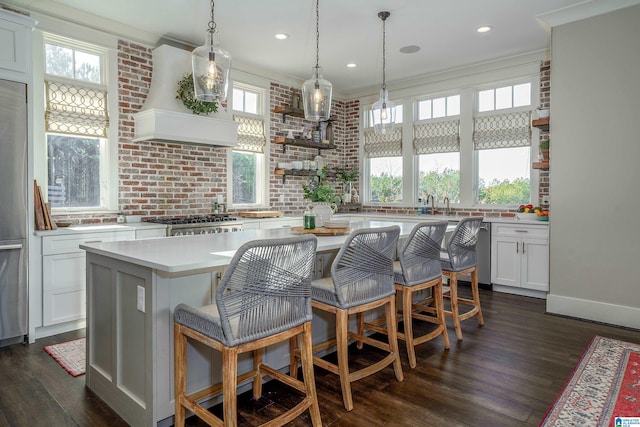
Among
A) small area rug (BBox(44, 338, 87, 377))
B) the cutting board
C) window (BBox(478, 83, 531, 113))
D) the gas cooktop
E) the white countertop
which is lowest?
small area rug (BBox(44, 338, 87, 377))

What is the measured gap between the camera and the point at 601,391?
248 centimetres

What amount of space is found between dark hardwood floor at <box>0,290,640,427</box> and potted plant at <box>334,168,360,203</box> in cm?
379

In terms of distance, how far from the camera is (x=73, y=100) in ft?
13.3

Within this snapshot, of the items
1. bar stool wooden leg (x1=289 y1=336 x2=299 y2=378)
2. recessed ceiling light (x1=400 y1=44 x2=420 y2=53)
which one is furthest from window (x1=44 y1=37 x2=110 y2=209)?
recessed ceiling light (x1=400 y1=44 x2=420 y2=53)

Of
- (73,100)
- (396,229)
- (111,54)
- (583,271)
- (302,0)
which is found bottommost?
(583,271)

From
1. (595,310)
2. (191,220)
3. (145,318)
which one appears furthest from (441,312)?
(191,220)

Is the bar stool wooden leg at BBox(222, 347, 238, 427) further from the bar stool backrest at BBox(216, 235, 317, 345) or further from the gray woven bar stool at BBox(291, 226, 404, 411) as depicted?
the gray woven bar stool at BBox(291, 226, 404, 411)

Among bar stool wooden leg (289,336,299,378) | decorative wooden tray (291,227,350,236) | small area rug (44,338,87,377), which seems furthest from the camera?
decorative wooden tray (291,227,350,236)

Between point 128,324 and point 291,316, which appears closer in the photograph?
point 291,316

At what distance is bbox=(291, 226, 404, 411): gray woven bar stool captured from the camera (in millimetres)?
2307

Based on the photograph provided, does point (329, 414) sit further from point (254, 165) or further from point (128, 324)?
point (254, 165)

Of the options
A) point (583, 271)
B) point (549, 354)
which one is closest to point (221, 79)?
point (549, 354)

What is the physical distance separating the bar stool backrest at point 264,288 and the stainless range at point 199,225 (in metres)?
2.47

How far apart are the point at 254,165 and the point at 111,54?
2270 mm
